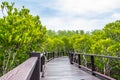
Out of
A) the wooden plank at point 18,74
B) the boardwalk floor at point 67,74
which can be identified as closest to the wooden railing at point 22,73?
the wooden plank at point 18,74

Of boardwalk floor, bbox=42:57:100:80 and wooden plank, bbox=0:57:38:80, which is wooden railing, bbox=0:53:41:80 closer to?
wooden plank, bbox=0:57:38:80

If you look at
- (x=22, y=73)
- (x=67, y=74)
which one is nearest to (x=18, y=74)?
(x=22, y=73)

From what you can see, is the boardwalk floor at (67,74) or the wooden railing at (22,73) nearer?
the wooden railing at (22,73)

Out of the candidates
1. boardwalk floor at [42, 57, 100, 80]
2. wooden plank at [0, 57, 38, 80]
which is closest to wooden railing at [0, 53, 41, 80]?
wooden plank at [0, 57, 38, 80]

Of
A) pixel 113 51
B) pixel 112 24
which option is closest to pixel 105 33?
pixel 112 24

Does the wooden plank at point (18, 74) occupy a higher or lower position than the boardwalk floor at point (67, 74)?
higher

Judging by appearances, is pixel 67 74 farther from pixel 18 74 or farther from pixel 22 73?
pixel 18 74

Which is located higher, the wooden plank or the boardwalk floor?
the wooden plank

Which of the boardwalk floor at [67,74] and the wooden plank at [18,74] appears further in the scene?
the boardwalk floor at [67,74]

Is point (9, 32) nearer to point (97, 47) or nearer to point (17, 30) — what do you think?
point (17, 30)

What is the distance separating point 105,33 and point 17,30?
29.1 meters

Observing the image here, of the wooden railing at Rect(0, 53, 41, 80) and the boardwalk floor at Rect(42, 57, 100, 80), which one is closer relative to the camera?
the wooden railing at Rect(0, 53, 41, 80)

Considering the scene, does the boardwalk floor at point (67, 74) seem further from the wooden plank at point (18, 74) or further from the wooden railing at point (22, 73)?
the wooden plank at point (18, 74)

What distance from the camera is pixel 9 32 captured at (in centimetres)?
1223
